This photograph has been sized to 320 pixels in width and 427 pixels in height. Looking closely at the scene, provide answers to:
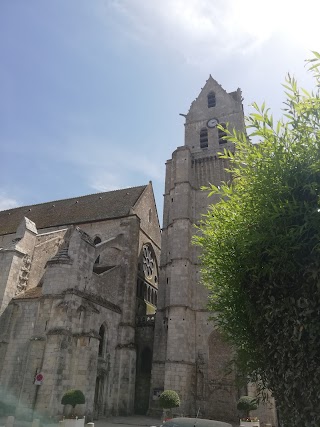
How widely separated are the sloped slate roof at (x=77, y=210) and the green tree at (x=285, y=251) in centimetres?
1848

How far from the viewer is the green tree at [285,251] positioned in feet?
16.7

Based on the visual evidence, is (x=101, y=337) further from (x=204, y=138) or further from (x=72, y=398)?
(x=204, y=138)

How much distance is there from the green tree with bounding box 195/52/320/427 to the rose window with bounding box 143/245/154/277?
763 inches

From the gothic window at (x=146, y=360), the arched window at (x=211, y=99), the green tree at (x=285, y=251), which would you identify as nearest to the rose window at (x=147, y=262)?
the gothic window at (x=146, y=360)

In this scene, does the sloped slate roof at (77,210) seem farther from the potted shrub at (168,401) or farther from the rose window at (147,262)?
the potted shrub at (168,401)

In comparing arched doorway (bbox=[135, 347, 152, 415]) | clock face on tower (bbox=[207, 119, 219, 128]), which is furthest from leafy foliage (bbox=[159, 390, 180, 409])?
clock face on tower (bbox=[207, 119, 219, 128])

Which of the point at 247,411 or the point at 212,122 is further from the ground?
the point at 212,122

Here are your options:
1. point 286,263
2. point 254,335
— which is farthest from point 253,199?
point 254,335

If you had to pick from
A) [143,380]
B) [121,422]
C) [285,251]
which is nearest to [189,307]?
[143,380]

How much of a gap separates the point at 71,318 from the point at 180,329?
649 cm

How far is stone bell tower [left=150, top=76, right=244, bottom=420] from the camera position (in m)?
17.6

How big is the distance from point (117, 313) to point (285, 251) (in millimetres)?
15774

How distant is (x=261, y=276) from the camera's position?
6.08 meters

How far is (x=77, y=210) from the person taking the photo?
90.8 feet
